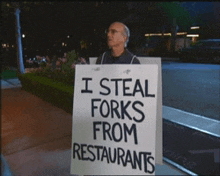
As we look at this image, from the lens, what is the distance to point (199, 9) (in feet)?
101

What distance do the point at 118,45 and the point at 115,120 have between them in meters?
0.81

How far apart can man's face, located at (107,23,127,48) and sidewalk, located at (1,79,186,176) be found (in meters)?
1.94

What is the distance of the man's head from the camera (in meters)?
2.40

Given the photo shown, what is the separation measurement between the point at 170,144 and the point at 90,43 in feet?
101

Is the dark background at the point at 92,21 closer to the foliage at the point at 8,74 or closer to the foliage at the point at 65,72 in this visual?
the foliage at the point at 8,74

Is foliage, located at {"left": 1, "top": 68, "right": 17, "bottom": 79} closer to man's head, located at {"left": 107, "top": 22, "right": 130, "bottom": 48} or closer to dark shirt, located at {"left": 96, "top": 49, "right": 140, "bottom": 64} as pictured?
dark shirt, located at {"left": 96, "top": 49, "right": 140, "bottom": 64}

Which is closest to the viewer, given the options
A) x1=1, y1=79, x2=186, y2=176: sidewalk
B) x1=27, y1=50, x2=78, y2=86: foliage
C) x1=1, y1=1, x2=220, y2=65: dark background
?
x1=1, y1=79, x2=186, y2=176: sidewalk

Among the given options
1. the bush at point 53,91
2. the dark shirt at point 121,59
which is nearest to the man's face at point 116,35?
the dark shirt at point 121,59

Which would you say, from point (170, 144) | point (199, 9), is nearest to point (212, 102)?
point (170, 144)

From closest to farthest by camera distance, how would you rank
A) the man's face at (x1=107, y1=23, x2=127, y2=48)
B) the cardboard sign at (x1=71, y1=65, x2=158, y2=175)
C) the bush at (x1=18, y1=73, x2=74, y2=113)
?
the cardboard sign at (x1=71, y1=65, x2=158, y2=175) < the man's face at (x1=107, y1=23, x2=127, y2=48) < the bush at (x1=18, y1=73, x2=74, y2=113)

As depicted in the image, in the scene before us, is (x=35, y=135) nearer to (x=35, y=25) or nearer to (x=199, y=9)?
(x=35, y=25)

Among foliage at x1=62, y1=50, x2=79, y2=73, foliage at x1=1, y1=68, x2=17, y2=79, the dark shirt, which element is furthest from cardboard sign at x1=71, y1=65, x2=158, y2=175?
→ foliage at x1=1, y1=68, x2=17, y2=79

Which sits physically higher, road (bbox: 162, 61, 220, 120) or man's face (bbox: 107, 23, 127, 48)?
man's face (bbox: 107, 23, 127, 48)

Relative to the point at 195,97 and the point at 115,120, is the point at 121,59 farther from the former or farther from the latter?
the point at 195,97
